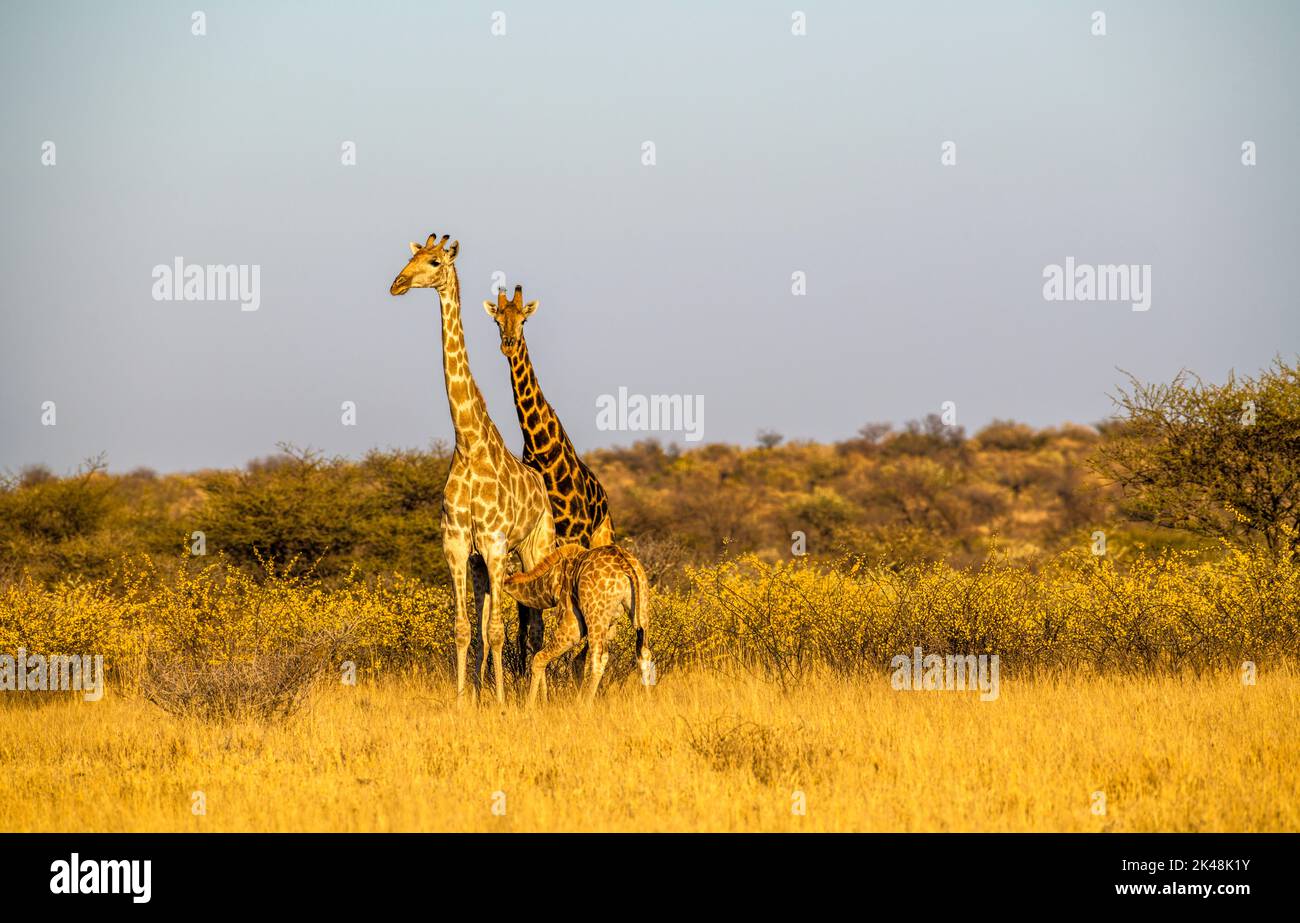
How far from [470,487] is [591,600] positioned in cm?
134

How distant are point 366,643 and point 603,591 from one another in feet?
13.8

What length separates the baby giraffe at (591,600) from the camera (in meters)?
10.6

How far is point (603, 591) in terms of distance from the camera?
10.6 meters

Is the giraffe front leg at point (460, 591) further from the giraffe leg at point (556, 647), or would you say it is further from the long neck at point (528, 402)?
the long neck at point (528, 402)

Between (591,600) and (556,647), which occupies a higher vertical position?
(591,600)

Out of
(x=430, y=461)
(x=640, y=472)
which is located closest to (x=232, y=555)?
(x=430, y=461)

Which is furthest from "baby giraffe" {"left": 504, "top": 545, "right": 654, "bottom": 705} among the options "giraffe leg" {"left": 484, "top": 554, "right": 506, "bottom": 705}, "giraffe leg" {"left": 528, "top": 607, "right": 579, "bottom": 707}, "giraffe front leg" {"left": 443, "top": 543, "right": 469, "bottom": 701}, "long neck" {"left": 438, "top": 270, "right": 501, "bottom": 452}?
"long neck" {"left": 438, "top": 270, "right": 501, "bottom": 452}

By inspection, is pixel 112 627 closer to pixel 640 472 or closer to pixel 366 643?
pixel 366 643

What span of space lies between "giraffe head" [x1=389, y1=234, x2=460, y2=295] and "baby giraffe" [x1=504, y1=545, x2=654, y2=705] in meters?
2.40

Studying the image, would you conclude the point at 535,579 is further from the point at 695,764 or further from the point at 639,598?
the point at 695,764

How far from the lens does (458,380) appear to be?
1126 centimetres

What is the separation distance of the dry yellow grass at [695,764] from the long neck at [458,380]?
7.51 feet

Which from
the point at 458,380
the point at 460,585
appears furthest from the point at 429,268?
the point at 460,585
